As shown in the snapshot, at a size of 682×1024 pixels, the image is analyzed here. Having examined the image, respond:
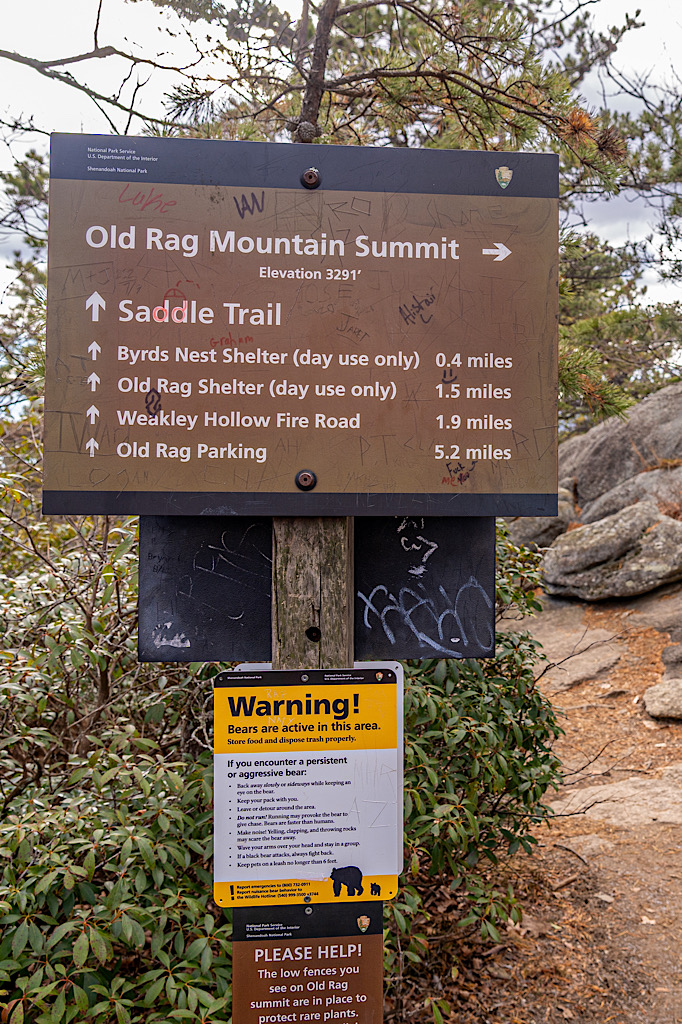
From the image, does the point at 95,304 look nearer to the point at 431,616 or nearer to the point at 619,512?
the point at 431,616

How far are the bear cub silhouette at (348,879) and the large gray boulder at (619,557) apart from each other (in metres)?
7.45

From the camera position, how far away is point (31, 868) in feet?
6.95

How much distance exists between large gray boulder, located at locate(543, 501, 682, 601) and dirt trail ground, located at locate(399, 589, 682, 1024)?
8.46ft

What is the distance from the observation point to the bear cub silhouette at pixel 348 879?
70.0 inches

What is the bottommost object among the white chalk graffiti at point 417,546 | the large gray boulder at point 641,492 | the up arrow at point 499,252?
the white chalk graffiti at point 417,546

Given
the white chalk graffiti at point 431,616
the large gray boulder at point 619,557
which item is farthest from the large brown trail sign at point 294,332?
the large gray boulder at point 619,557

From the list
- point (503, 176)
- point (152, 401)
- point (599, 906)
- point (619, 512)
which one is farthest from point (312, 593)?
point (619, 512)

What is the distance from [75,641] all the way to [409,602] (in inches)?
55.8

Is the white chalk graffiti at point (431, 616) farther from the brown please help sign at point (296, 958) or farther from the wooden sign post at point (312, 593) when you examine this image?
the brown please help sign at point (296, 958)

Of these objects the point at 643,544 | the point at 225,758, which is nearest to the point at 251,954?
the point at 225,758

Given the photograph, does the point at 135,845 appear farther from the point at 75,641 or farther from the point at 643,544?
the point at 643,544

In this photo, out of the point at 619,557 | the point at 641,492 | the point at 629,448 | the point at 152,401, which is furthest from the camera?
the point at 629,448

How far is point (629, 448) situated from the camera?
12.2 meters

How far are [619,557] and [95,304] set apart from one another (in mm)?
8594
